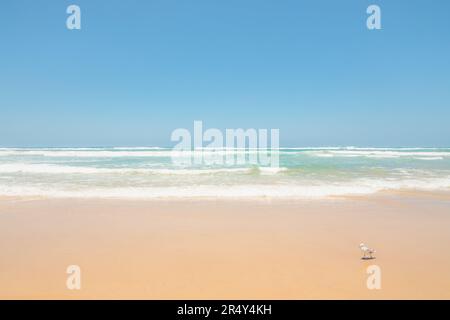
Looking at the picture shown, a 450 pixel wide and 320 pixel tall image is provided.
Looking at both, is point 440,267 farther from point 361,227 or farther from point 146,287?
point 146,287

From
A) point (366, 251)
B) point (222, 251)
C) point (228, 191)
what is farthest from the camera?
point (228, 191)

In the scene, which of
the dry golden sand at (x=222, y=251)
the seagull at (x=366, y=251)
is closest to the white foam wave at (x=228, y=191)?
the dry golden sand at (x=222, y=251)

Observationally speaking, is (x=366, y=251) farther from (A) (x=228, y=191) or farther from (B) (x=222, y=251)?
(A) (x=228, y=191)

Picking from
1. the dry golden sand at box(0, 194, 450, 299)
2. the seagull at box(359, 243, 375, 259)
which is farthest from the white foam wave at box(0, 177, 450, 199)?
the seagull at box(359, 243, 375, 259)

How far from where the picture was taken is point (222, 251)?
4195mm

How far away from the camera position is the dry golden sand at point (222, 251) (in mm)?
3137

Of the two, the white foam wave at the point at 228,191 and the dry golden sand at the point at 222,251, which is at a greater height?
the dry golden sand at the point at 222,251

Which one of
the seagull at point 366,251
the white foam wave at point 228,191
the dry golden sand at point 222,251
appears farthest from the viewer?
the white foam wave at point 228,191

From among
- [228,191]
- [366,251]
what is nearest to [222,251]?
[366,251]

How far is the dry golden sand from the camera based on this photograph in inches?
123

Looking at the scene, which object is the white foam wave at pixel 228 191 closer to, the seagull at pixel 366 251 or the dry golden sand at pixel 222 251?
the dry golden sand at pixel 222 251

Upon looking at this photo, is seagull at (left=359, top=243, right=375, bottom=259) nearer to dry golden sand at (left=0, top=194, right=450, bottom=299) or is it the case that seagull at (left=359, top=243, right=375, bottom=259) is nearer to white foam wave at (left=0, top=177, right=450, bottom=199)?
dry golden sand at (left=0, top=194, right=450, bottom=299)
